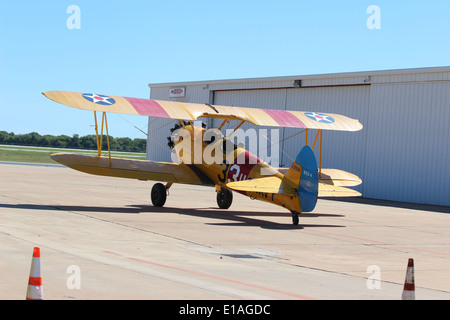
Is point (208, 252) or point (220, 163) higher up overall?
point (220, 163)

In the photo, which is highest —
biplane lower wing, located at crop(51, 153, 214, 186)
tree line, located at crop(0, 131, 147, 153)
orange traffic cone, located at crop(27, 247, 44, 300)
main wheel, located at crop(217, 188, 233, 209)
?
tree line, located at crop(0, 131, 147, 153)

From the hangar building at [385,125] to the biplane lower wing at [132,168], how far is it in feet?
30.1

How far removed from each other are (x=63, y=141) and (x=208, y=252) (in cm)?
11313

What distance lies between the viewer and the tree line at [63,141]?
383ft

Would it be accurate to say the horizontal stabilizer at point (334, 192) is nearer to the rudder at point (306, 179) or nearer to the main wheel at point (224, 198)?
the rudder at point (306, 179)

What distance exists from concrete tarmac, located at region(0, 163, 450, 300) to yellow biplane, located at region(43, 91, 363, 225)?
873mm

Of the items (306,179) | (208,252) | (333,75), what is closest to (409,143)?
(333,75)

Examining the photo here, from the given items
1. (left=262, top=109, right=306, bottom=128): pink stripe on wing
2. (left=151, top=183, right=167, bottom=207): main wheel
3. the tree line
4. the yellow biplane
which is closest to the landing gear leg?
the yellow biplane

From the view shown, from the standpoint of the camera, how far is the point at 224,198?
20.0m

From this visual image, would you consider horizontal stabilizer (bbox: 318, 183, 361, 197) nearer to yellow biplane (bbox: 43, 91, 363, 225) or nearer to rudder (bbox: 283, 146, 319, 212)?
yellow biplane (bbox: 43, 91, 363, 225)

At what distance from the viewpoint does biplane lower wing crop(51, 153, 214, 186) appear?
694 inches

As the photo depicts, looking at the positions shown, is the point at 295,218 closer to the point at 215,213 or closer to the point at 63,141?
the point at 215,213

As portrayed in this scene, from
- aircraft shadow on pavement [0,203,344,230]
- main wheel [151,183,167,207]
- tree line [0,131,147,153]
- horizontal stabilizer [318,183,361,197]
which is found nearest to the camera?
horizontal stabilizer [318,183,361,197]
